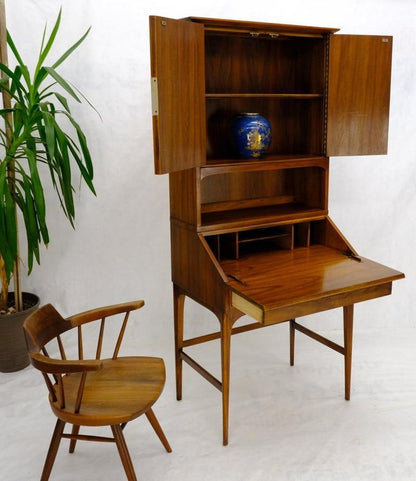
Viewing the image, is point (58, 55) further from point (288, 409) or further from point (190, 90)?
point (288, 409)

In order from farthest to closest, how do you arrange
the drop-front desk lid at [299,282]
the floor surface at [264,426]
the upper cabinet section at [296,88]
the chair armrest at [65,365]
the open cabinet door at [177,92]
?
the upper cabinet section at [296,88]
the floor surface at [264,426]
the drop-front desk lid at [299,282]
the open cabinet door at [177,92]
the chair armrest at [65,365]

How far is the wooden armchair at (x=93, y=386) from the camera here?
80.8 inches

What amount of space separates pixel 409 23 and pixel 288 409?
247 centimetres

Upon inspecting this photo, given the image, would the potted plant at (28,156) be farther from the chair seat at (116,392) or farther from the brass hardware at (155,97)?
the chair seat at (116,392)

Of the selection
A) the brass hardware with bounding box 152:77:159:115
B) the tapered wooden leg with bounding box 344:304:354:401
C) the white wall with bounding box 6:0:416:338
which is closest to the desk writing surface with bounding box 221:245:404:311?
the tapered wooden leg with bounding box 344:304:354:401

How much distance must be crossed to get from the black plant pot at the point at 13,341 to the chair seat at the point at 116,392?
914 mm

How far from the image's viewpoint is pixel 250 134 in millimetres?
2781

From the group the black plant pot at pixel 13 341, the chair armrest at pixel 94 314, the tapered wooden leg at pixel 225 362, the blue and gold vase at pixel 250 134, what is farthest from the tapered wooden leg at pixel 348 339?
the black plant pot at pixel 13 341

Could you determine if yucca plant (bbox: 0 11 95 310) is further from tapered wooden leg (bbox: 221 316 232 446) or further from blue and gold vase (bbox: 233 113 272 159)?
tapered wooden leg (bbox: 221 316 232 446)

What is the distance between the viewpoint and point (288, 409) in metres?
2.97

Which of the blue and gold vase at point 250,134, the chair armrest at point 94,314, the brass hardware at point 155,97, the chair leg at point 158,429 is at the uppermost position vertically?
the brass hardware at point 155,97

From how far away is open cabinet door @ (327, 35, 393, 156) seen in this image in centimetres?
279

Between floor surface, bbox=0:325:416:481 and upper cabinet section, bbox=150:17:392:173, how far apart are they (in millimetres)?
1275

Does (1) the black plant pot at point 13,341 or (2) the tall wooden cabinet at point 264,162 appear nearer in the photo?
(2) the tall wooden cabinet at point 264,162
